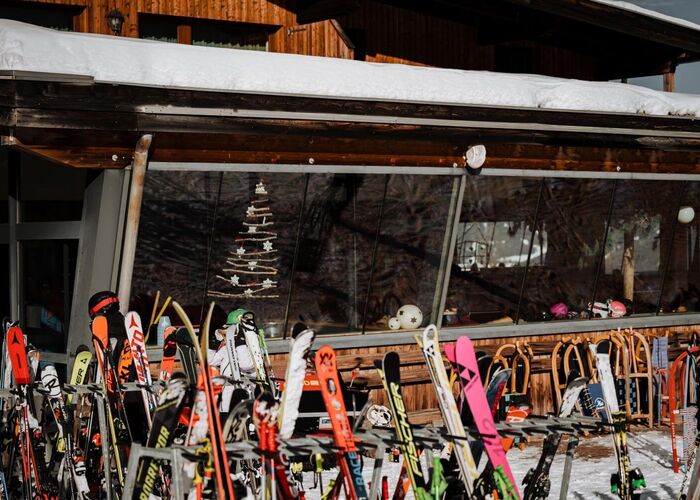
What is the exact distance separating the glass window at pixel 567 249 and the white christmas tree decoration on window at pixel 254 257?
368 cm

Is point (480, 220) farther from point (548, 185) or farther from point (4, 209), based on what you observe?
point (4, 209)

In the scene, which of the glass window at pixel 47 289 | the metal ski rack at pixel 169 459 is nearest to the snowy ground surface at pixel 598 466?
the glass window at pixel 47 289

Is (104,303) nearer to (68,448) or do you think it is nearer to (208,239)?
(68,448)

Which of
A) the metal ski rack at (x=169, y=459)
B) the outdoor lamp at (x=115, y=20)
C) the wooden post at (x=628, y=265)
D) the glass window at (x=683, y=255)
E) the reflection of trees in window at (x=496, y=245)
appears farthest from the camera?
the glass window at (x=683, y=255)

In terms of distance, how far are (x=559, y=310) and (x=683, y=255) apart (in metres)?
2.54

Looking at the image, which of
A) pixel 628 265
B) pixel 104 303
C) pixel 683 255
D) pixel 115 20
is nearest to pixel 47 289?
pixel 104 303

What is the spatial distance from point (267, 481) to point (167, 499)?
67.9 inches

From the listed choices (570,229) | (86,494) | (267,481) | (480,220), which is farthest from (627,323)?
(267,481)

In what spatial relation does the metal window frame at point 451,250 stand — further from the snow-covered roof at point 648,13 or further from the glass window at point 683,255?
the snow-covered roof at point 648,13

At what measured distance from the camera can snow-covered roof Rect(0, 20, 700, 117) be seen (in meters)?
9.27

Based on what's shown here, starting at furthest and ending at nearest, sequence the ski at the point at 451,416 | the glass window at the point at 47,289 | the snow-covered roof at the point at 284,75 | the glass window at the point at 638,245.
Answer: the glass window at the point at 638,245, the glass window at the point at 47,289, the snow-covered roof at the point at 284,75, the ski at the point at 451,416

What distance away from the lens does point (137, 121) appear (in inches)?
381

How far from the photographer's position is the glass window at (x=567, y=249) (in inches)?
527

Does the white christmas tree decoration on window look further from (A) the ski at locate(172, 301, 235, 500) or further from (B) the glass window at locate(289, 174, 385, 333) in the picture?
(A) the ski at locate(172, 301, 235, 500)
